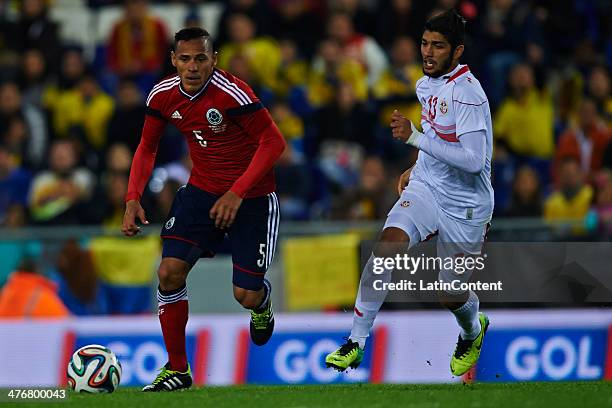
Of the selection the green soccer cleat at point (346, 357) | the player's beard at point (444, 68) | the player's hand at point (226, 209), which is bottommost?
the green soccer cleat at point (346, 357)

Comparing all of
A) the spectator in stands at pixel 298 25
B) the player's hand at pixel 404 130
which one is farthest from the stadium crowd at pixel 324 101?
the player's hand at pixel 404 130

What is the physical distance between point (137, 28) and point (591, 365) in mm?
7534

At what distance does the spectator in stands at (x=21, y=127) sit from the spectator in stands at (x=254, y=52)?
7.74 ft

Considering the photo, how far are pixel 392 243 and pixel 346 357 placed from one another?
0.84 metres

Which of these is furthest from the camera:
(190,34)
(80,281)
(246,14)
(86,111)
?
(246,14)

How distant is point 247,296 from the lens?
9.56 meters

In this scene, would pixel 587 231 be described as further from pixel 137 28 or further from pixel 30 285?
pixel 137 28

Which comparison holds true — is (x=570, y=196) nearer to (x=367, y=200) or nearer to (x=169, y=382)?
(x=367, y=200)

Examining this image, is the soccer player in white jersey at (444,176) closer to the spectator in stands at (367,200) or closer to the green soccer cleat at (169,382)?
the green soccer cleat at (169,382)

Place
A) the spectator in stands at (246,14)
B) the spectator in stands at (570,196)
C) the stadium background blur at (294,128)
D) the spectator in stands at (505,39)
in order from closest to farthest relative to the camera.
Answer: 1. the stadium background blur at (294,128)
2. the spectator in stands at (570,196)
3. the spectator in stands at (505,39)
4. the spectator in stands at (246,14)

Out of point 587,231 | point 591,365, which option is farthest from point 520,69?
point 591,365

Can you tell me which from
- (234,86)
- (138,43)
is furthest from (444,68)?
(138,43)

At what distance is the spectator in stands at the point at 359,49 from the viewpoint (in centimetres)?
1633

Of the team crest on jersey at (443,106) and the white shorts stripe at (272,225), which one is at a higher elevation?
the team crest on jersey at (443,106)
